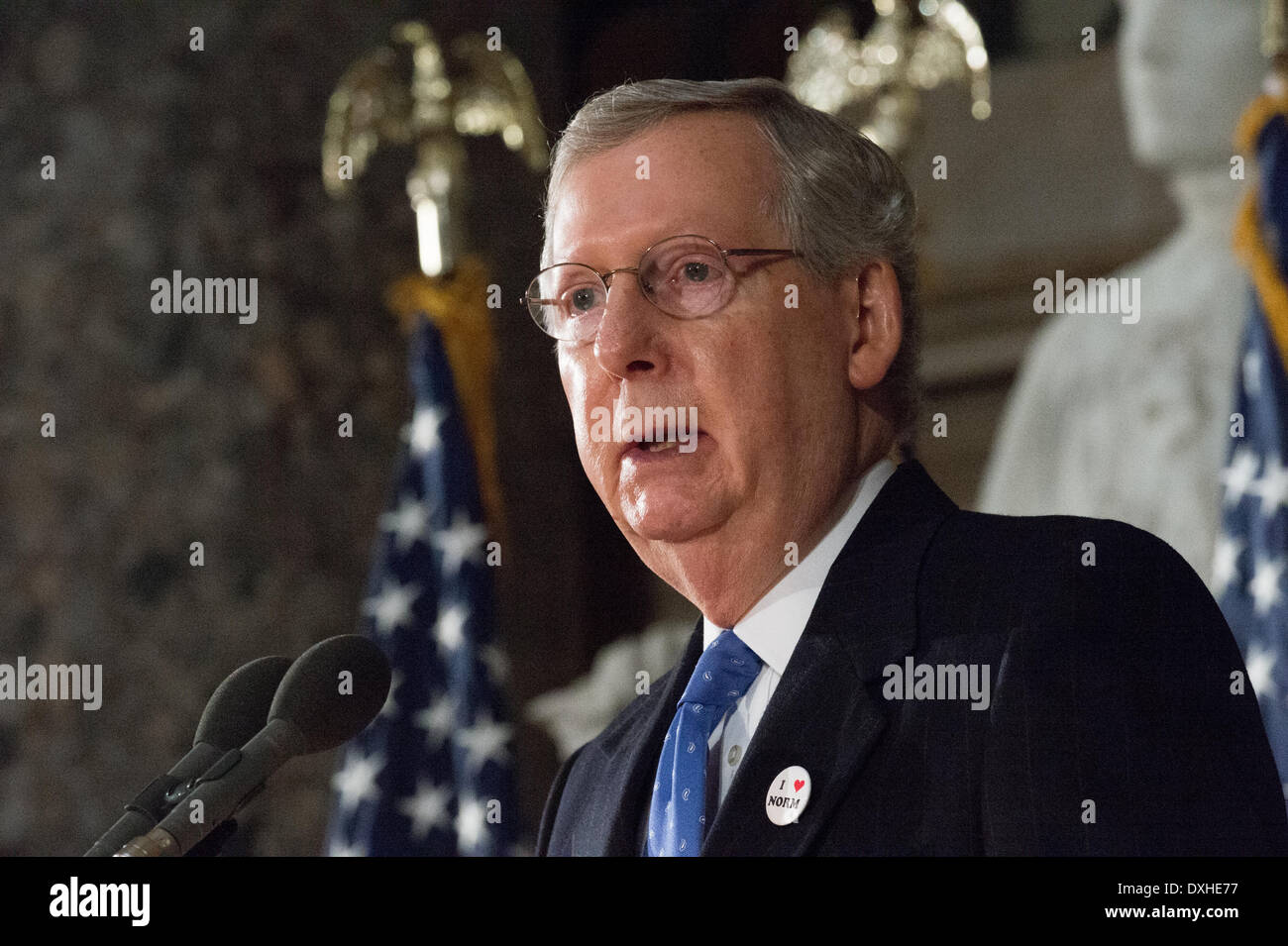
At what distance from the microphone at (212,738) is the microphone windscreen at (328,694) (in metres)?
0.03

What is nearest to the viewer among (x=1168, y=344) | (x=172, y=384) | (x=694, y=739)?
Result: (x=694, y=739)

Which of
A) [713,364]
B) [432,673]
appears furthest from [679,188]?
[432,673]

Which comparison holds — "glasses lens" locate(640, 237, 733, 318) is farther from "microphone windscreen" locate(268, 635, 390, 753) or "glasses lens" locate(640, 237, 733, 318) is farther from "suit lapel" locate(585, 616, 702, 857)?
"microphone windscreen" locate(268, 635, 390, 753)

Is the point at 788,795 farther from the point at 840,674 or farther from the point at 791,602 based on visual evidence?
the point at 791,602

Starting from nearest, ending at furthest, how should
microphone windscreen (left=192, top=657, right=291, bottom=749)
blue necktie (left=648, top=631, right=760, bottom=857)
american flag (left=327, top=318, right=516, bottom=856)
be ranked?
microphone windscreen (left=192, top=657, right=291, bottom=749), blue necktie (left=648, top=631, right=760, bottom=857), american flag (left=327, top=318, right=516, bottom=856)

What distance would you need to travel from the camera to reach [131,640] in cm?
660

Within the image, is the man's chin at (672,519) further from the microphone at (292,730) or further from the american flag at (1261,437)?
the american flag at (1261,437)

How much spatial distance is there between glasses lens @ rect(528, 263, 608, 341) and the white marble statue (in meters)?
3.73

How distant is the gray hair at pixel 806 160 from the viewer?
214 cm

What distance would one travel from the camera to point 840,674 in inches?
74.0

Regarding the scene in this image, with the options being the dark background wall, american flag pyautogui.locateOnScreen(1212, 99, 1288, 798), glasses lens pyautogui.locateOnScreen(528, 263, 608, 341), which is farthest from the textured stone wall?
glasses lens pyautogui.locateOnScreen(528, 263, 608, 341)

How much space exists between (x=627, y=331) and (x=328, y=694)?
59cm

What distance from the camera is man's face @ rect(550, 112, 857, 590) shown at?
2051 millimetres
